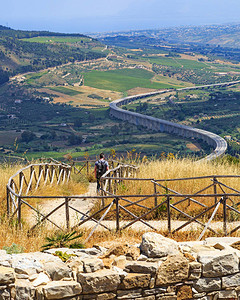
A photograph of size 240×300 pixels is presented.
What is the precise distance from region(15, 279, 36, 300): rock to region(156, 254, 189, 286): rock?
164 cm

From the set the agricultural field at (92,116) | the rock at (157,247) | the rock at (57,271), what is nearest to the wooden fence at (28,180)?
the rock at (57,271)

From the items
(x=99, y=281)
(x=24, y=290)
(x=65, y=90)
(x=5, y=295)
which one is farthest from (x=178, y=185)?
(x=65, y=90)

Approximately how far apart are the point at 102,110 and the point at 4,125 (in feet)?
111

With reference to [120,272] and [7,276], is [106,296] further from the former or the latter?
[7,276]

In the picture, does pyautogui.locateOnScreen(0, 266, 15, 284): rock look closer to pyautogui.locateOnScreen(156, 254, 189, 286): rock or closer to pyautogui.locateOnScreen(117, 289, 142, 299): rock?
pyautogui.locateOnScreen(117, 289, 142, 299): rock

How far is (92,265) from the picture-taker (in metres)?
6.16

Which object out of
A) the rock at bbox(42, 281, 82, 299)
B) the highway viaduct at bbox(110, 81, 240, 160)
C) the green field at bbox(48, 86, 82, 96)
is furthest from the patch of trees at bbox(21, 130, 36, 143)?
the rock at bbox(42, 281, 82, 299)

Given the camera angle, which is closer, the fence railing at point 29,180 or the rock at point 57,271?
the rock at point 57,271

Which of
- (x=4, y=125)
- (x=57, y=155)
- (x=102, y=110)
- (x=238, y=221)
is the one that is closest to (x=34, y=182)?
(x=238, y=221)

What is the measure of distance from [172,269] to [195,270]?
1.11 ft

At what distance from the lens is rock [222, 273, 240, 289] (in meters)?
6.55

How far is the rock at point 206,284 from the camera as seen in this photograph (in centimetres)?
650

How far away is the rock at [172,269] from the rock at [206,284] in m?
0.27

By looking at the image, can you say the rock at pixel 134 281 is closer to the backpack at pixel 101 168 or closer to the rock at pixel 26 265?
the rock at pixel 26 265
